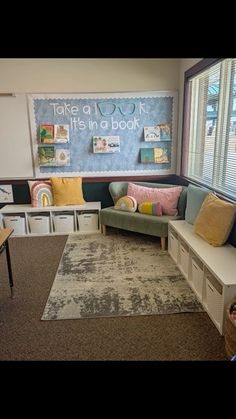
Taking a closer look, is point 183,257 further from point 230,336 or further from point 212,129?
point 212,129

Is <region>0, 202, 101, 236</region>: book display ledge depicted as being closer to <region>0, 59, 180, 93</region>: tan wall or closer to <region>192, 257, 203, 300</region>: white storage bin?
<region>0, 59, 180, 93</region>: tan wall

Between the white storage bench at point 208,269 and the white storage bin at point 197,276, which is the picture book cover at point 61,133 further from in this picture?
the white storage bin at point 197,276

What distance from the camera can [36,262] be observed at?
3.21 meters

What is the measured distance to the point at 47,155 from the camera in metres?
4.21

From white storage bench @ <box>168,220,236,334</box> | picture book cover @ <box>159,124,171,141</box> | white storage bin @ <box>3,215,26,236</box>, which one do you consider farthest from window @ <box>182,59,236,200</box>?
white storage bin @ <box>3,215,26,236</box>

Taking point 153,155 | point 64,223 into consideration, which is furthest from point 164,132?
point 64,223

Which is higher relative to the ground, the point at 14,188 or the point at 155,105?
the point at 155,105

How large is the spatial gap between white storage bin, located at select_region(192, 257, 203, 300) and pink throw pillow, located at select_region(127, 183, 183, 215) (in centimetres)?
122

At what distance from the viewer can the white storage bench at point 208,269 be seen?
1921mm

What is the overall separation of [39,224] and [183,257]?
2162 millimetres

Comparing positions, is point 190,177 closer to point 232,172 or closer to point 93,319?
point 232,172
